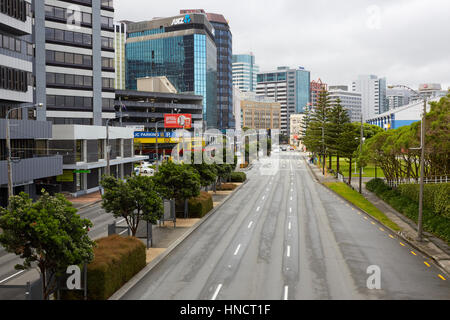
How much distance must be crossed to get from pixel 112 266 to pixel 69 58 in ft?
166

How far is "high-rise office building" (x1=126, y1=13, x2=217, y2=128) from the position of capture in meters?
153

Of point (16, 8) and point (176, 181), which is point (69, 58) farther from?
point (176, 181)

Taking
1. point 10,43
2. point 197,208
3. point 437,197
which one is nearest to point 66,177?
point 10,43

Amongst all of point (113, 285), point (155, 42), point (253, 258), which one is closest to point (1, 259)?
point (113, 285)

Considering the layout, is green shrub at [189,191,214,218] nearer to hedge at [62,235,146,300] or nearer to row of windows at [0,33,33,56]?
hedge at [62,235,146,300]

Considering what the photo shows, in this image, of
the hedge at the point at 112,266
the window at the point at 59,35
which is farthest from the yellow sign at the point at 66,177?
the hedge at the point at 112,266

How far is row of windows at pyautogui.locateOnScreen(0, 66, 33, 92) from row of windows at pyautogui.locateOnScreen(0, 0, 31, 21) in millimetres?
5192

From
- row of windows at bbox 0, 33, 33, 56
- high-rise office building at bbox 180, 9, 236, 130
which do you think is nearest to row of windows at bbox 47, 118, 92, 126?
row of windows at bbox 0, 33, 33, 56

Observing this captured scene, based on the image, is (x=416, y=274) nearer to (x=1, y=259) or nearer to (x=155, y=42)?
(x=1, y=259)

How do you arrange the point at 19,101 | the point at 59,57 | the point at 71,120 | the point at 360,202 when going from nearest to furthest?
the point at 19,101 < the point at 360,202 < the point at 59,57 < the point at 71,120

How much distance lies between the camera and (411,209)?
3475 cm

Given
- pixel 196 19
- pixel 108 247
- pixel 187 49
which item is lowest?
pixel 108 247

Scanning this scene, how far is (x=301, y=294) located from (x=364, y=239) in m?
12.3
